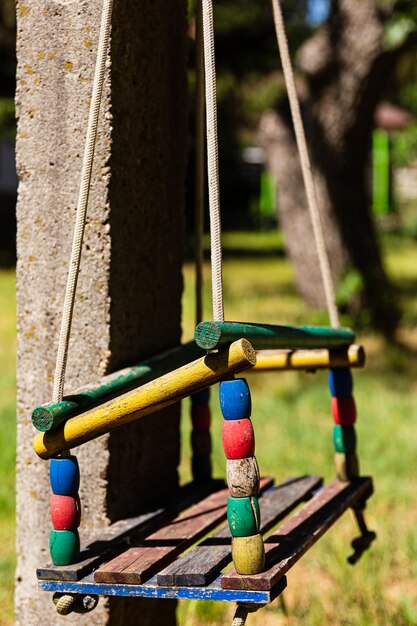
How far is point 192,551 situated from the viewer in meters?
2.19

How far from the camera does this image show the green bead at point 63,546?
214cm

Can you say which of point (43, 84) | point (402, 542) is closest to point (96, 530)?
point (43, 84)

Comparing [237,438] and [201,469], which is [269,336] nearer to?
[237,438]

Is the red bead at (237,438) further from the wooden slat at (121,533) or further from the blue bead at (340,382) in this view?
the blue bead at (340,382)

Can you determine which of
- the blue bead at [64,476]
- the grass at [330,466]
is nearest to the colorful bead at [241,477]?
the blue bead at [64,476]

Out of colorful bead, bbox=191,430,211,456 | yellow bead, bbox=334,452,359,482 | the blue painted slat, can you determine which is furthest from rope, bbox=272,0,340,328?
the blue painted slat

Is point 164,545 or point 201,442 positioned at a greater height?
point 201,442

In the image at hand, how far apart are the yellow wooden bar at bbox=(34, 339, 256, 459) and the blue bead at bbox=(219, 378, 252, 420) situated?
4cm

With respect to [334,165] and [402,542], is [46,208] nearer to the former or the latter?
[402,542]

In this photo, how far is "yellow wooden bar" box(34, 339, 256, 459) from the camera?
1990 mm

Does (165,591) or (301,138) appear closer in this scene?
Answer: (165,591)

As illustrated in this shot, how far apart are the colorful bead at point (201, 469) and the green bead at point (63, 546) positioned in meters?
0.90

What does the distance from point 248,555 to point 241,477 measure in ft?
0.51

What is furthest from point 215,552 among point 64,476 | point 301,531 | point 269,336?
point 269,336
